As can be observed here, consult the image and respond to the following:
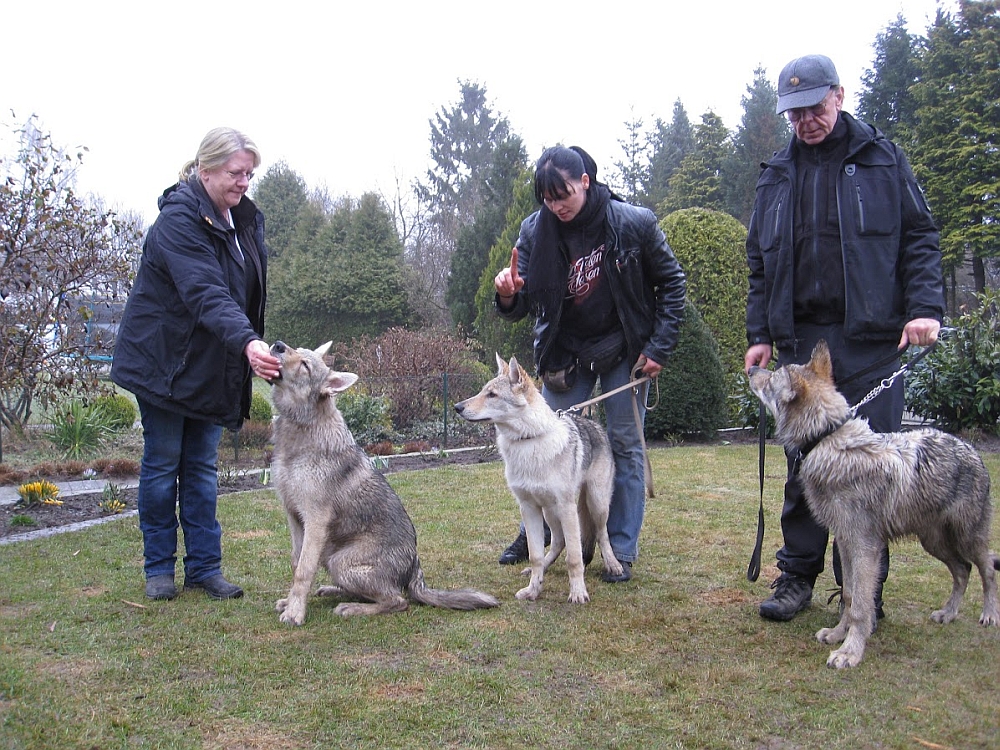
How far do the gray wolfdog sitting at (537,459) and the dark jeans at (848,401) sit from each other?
1136mm

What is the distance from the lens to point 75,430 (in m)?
9.77

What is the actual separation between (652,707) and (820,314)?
2.19 metres

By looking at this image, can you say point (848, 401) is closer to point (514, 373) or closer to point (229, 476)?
point (514, 373)

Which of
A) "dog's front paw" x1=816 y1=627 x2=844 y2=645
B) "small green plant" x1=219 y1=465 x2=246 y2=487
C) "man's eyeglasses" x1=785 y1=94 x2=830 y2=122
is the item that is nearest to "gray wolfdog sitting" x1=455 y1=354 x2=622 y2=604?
"dog's front paw" x1=816 y1=627 x2=844 y2=645

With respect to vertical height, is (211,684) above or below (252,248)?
below

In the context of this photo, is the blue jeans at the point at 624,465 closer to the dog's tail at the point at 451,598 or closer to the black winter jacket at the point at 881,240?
the dog's tail at the point at 451,598

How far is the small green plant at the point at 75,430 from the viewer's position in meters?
9.74

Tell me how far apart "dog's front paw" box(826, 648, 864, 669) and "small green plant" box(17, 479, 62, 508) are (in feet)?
20.5

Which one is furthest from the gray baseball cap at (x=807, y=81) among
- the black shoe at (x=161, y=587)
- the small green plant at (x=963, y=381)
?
the small green plant at (x=963, y=381)

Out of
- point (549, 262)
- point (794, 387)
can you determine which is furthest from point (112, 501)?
point (794, 387)

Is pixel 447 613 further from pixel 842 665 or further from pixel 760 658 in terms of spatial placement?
pixel 842 665

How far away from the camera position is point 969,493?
3.71 metres

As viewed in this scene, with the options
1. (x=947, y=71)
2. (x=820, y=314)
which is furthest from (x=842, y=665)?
(x=947, y=71)

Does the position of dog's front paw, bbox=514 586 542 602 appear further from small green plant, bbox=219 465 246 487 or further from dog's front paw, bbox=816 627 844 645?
small green plant, bbox=219 465 246 487
